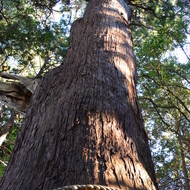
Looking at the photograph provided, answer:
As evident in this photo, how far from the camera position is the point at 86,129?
1.03 meters

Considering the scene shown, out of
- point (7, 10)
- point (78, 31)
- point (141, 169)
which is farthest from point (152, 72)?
point (7, 10)

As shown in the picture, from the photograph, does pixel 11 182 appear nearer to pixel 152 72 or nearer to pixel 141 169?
pixel 141 169

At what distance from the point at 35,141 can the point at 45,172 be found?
0.75 feet

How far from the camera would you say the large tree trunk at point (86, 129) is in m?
0.87

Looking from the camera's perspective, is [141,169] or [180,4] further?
[180,4]

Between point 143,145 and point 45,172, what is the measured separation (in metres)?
0.50

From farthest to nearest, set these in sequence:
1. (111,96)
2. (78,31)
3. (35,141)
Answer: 1. (78,31)
2. (111,96)
3. (35,141)

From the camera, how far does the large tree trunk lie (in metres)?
0.87

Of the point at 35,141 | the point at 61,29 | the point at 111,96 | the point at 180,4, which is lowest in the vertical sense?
the point at 35,141

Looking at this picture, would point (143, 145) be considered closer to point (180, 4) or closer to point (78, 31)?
point (78, 31)

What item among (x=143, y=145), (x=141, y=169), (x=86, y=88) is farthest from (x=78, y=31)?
(x=141, y=169)

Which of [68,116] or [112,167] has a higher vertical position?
[68,116]

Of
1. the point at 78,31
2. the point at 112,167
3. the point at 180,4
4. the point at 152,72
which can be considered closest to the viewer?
the point at 112,167

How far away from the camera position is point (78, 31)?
1979mm
